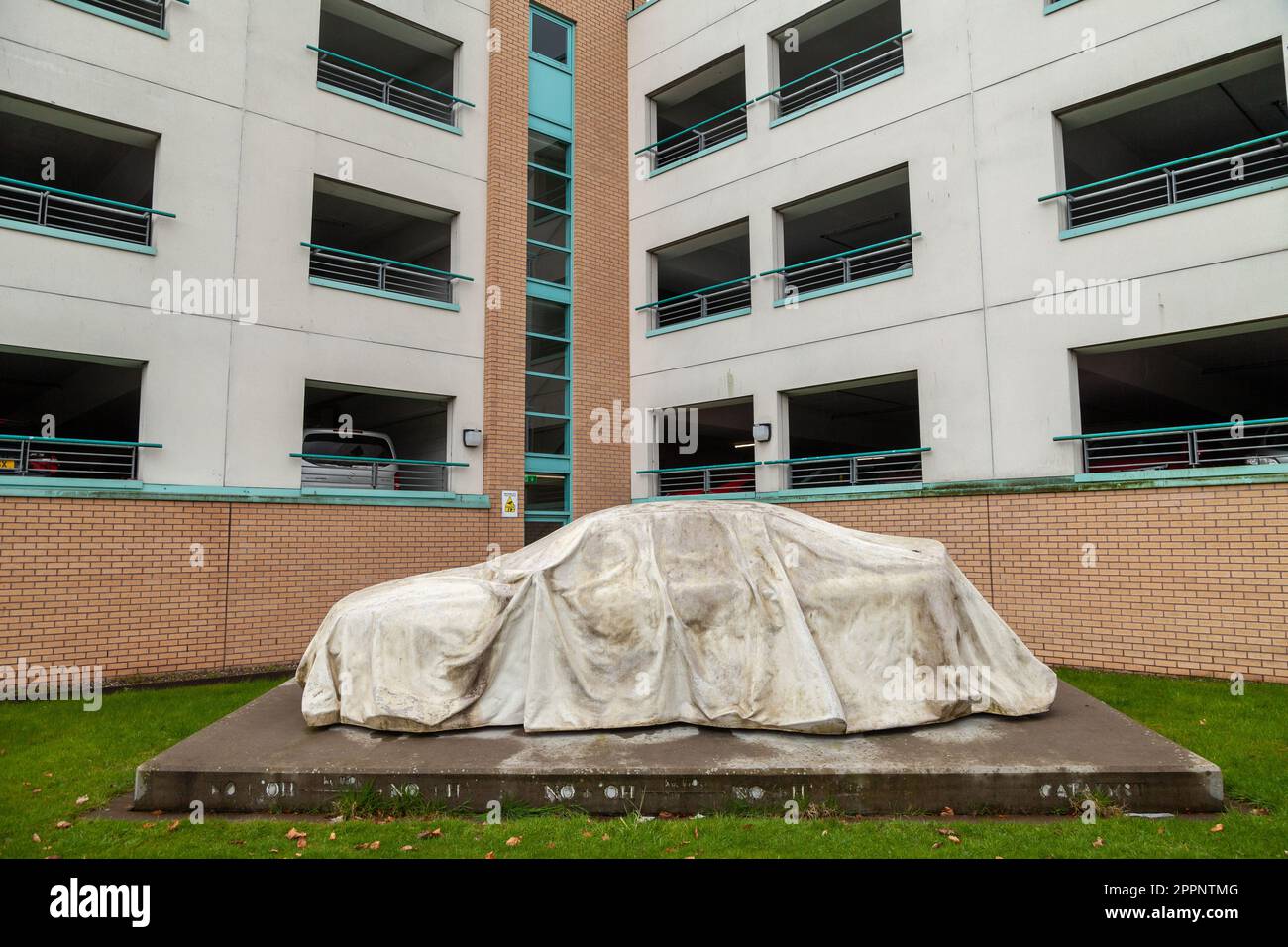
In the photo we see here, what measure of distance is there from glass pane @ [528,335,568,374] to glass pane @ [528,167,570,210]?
2.77 m

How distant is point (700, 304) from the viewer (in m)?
16.2

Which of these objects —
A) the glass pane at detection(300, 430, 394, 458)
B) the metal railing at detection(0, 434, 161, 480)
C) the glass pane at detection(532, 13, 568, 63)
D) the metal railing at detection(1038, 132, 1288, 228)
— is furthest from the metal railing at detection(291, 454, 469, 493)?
the metal railing at detection(1038, 132, 1288, 228)

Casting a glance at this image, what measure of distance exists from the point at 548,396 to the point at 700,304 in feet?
12.6

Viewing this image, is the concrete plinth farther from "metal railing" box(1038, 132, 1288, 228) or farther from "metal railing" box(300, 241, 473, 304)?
"metal railing" box(300, 241, 473, 304)

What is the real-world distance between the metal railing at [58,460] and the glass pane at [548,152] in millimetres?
8882

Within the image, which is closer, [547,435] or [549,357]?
[547,435]

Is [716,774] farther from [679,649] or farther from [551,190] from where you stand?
[551,190]

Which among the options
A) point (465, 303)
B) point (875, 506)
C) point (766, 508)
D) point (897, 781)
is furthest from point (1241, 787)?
point (465, 303)

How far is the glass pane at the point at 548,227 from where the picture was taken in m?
15.2

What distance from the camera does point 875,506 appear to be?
11906mm

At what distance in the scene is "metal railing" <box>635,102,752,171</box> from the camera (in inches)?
589

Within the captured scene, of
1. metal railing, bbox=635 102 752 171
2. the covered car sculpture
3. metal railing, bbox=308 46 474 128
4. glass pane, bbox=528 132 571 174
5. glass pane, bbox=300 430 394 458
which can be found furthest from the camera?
glass pane, bbox=528 132 571 174

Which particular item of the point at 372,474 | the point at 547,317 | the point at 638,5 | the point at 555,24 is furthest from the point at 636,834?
the point at 638,5

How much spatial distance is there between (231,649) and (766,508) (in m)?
8.05
